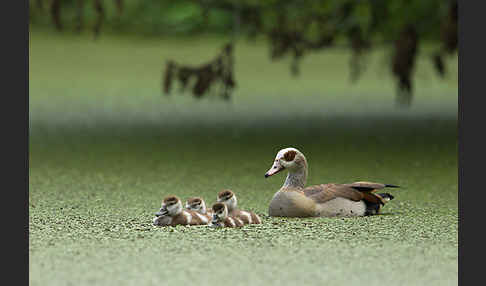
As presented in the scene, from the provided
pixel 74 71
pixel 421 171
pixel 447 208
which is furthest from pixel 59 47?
pixel 447 208

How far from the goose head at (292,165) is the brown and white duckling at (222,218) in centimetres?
26

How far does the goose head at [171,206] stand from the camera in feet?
11.3

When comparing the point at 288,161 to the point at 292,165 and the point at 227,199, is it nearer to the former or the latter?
the point at 292,165

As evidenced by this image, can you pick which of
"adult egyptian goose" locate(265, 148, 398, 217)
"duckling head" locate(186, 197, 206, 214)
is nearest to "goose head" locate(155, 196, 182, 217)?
"duckling head" locate(186, 197, 206, 214)

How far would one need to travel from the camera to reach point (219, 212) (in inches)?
135

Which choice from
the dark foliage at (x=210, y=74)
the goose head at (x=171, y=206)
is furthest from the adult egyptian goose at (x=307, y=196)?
the dark foliage at (x=210, y=74)

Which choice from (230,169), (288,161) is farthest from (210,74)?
(288,161)

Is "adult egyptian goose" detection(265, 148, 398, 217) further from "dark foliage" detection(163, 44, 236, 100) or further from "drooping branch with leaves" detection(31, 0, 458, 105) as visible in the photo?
"drooping branch with leaves" detection(31, 0, 458, 105)

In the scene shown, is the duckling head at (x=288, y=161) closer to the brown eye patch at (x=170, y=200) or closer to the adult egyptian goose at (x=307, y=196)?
the adult egyptian goose at (x=307, y=196)

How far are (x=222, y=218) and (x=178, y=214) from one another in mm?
161

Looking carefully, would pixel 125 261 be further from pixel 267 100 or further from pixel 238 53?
pixel 238 53

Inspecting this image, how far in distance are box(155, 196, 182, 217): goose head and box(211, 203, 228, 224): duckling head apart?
128 mm

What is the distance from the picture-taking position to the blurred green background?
9.77 feet

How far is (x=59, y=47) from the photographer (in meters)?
13.3
